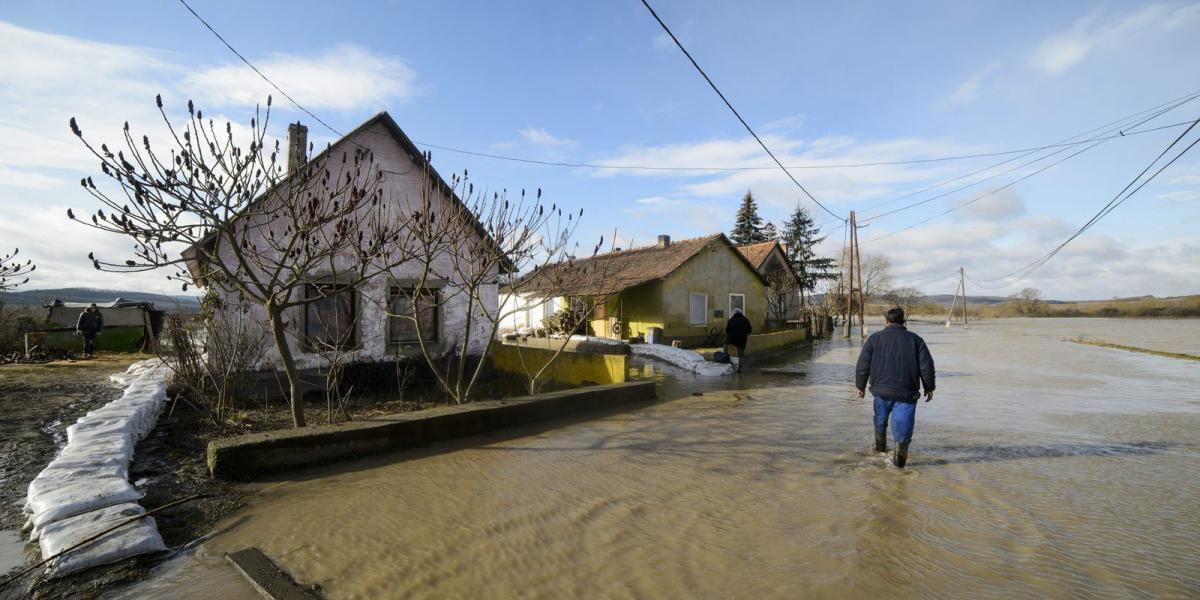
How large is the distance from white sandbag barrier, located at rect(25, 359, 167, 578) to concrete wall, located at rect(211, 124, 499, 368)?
481 cm

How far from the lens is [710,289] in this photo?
24.0 metres

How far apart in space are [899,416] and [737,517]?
2.93 m

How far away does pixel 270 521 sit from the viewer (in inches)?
175

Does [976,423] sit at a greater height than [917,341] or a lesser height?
lesser

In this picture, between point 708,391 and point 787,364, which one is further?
point 787,364

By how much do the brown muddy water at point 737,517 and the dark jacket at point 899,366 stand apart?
938 mm

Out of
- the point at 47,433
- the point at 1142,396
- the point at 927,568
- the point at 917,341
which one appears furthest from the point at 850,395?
the point at 47,433

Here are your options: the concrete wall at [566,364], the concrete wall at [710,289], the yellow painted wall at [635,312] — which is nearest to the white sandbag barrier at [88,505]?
the concrete wall at [566,364]

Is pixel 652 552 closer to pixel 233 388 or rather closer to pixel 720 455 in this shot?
pixel 720 455

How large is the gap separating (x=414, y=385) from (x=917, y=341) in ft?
32.3

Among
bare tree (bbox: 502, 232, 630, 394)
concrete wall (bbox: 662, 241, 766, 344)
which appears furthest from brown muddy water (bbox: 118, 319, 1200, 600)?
concrete wall (bbox: 662, 241, 766, 344)

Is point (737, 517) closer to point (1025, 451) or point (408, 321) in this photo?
point (1025, 451)

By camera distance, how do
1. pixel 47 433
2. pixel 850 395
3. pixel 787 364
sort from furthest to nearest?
pixel 787 364
pixel 850 395
pixel 47 433

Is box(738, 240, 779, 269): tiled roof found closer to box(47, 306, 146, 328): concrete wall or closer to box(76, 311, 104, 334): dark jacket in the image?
box(47, 306, 146, 328): concrete wall
